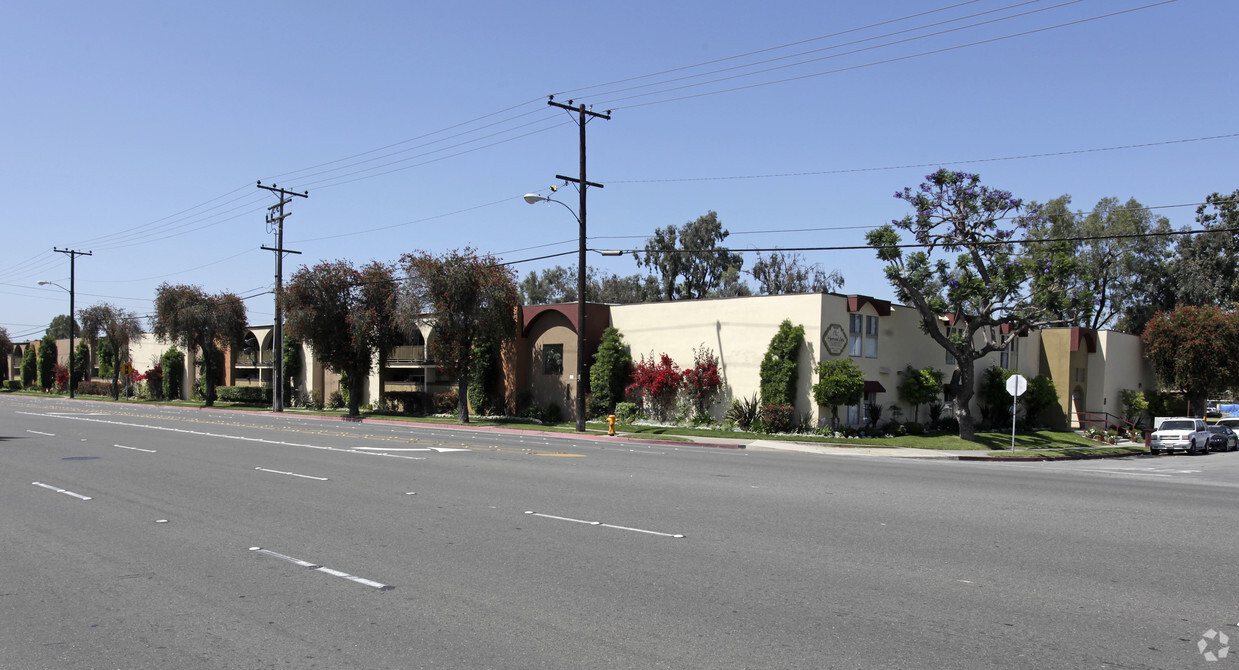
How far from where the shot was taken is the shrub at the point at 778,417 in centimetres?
3288

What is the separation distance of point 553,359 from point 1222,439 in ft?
104

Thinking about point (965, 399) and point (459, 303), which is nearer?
point (965, 399)

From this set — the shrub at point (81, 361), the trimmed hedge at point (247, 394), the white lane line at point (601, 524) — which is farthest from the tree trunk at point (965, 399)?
the shrub at point (81, 361)

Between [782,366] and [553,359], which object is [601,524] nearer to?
[782,366]

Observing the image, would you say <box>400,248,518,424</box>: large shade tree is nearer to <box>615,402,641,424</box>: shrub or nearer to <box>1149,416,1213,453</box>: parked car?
<box>615,402,641,424</box>: shrub

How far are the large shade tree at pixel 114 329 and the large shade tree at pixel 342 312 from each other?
34021 mm

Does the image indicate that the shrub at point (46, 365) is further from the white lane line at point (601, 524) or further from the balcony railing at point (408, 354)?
the white lane line at point (601, 524)

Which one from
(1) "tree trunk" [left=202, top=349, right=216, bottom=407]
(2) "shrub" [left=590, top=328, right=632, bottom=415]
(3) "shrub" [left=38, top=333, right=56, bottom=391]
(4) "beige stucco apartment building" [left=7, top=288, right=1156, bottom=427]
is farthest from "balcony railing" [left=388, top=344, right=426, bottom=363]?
(3) "shrub" [left=38, top=333, right=56, bottom=391]

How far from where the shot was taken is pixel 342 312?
153 feet

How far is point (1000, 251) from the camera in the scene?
3488 cm

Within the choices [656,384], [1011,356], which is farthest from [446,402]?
[1011,356]

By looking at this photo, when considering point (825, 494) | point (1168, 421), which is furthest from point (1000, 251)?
point (825, 494)

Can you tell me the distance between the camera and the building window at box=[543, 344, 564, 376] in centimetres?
4228

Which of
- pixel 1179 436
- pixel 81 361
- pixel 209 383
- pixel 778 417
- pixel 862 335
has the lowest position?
pixel 1179 436
